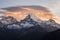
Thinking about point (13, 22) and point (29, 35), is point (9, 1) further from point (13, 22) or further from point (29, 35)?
point (29, 35)

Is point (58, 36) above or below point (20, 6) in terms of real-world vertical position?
below

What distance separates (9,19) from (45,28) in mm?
537

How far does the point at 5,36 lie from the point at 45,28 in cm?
59

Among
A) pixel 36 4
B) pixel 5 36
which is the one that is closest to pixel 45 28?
pixel 36 4

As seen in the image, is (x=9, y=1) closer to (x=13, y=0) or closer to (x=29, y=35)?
(x=13, y=0)

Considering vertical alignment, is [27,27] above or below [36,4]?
below

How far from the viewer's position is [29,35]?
11.1 feet

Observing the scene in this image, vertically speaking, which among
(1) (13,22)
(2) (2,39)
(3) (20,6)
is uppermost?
(3) (20,6)

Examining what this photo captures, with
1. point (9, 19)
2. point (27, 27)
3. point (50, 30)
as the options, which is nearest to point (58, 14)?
point (50, 30)

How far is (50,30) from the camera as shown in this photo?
3.38 meters

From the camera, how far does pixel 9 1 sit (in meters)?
3.46

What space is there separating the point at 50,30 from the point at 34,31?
0.23m

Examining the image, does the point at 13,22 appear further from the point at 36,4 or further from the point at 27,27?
the point at 36,4

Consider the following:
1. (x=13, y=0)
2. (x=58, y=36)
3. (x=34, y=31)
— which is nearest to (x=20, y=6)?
(x=13, y=0)
